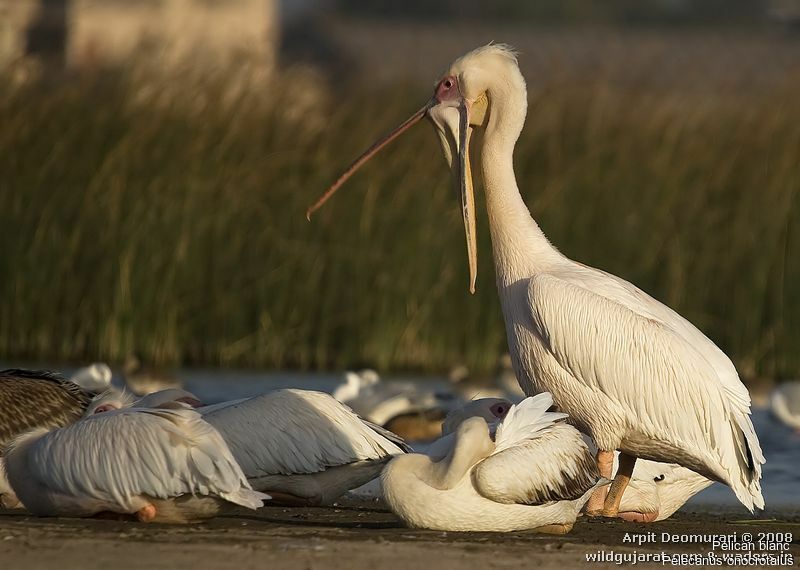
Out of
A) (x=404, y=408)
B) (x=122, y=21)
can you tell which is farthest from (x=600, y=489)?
(x=122, y=21)

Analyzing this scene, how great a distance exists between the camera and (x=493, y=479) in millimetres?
6012

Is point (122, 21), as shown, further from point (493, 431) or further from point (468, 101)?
point (493, 431)

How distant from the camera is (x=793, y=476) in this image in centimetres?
919

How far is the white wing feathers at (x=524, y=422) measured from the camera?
6.23m

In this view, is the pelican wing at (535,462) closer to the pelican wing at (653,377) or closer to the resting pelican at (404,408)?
the pelican wing at (653,377)

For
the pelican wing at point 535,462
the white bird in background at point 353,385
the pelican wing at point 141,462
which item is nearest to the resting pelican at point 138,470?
the pelican wing at point 141,462

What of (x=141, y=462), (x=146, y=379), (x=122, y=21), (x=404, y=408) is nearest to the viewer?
(x=141, y=462)

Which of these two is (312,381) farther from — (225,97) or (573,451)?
(573,451)

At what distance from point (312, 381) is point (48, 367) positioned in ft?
6.06

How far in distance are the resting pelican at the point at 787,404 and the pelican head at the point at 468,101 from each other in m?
4.08

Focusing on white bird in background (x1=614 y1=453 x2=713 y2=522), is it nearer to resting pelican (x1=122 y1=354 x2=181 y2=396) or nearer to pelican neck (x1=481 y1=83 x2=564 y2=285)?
pelican neck (x1=481 y1=83 x2=564 y2=285)

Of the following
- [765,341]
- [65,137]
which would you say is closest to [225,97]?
[65,137]

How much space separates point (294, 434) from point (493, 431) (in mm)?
772

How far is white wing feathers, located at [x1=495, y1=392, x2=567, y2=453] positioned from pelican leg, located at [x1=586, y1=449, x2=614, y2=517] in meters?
0.55
